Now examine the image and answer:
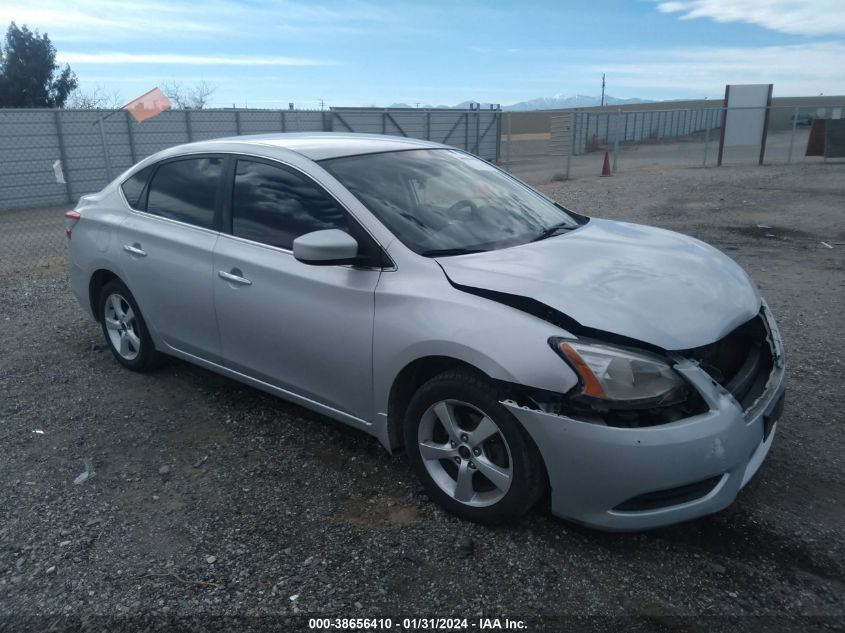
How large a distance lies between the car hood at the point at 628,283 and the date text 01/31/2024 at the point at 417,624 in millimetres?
1198

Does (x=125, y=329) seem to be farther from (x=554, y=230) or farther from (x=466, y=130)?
(x=466, y=130)

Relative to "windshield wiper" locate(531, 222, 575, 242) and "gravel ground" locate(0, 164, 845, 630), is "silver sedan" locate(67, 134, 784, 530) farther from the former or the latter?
"gravel ground" locate(0, 164, 845, 630)

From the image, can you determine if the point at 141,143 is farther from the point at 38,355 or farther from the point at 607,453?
the point at 607,453

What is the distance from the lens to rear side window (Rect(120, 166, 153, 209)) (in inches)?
191

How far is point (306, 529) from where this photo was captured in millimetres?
3221

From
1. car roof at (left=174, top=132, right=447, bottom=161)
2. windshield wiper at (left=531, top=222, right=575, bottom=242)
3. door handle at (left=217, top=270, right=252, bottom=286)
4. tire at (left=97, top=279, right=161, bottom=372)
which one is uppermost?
car roof at (left=174, top=132, right=447, bottom=161)

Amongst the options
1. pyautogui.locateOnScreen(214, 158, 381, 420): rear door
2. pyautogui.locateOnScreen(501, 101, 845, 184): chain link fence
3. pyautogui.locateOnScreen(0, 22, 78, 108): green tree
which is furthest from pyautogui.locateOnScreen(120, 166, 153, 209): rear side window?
pyautogui.locateOnScreen(0, 22, 78, 108): green tree

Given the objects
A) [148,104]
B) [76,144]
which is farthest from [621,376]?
[76,144]

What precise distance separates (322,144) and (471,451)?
2046 mm

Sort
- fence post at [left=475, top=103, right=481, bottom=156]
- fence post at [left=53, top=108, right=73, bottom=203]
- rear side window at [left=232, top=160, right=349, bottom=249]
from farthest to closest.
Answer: fence post at [left=475, top=103, right=481, bottom=156] < fence post at [left=53, top=108, right=73, bottom=203] < rear side window at [left=232, top=160, right=349, bottom=249]

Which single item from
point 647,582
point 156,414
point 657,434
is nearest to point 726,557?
point 647,582

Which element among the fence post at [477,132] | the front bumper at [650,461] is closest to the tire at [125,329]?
the front bumper at [650,461]

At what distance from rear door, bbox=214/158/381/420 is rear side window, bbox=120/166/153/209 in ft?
3.55

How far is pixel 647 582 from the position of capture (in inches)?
110
